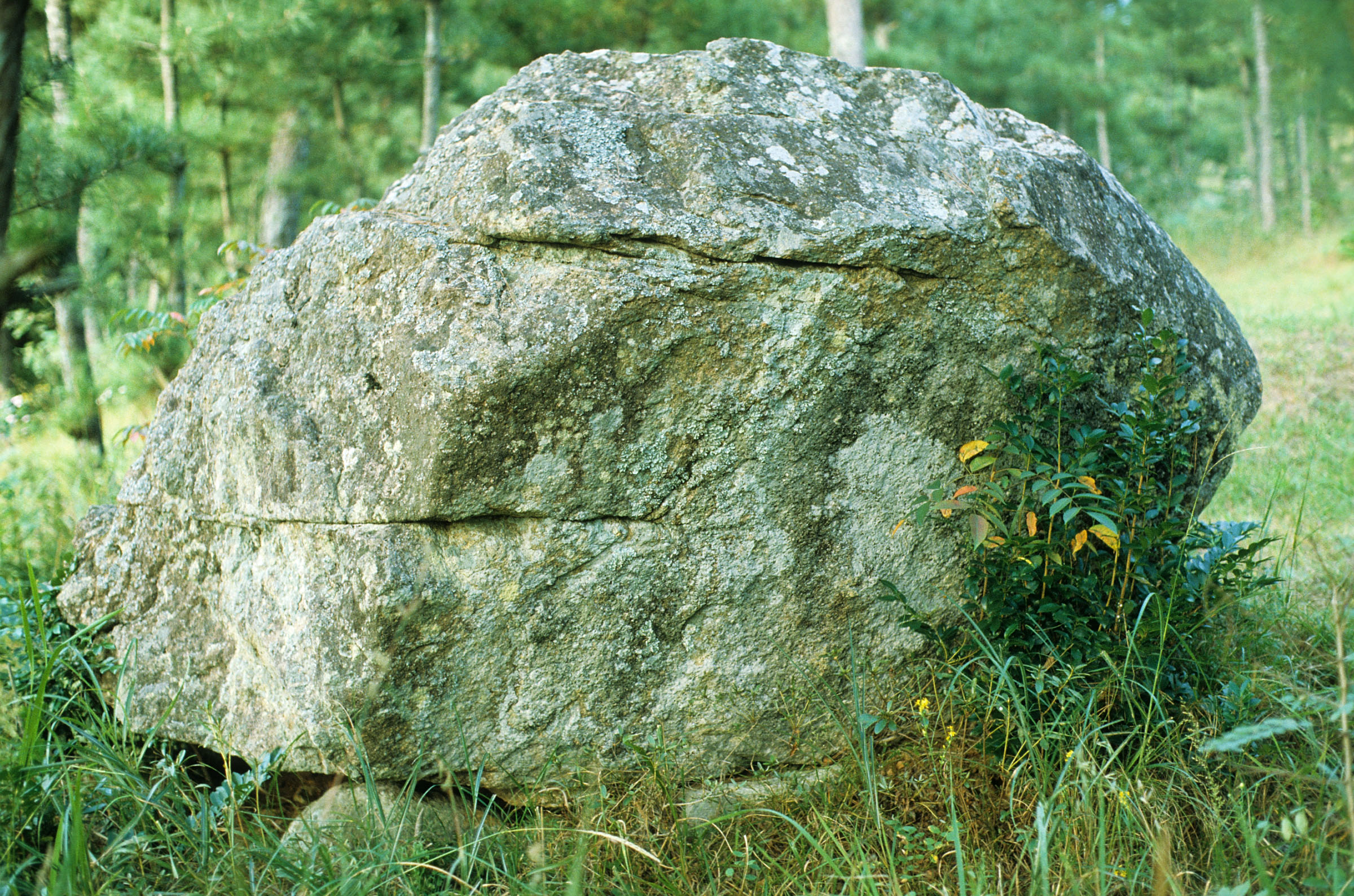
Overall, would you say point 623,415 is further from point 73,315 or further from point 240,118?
point 240,118

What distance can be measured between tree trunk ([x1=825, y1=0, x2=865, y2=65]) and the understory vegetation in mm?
5974

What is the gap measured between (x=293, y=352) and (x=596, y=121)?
97cm

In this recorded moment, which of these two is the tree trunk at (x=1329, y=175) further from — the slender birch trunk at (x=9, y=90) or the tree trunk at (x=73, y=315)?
the slender birch trunk at (x=9, y=90)

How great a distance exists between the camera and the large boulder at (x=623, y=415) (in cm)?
201

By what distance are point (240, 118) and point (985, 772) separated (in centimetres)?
900

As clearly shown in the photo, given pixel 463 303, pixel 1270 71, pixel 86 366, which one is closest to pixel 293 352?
pixel 463 303

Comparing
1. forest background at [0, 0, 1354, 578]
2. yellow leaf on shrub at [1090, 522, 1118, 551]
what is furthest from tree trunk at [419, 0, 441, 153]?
yellow leaf on shrub at [1090, 522, 1118, 551]

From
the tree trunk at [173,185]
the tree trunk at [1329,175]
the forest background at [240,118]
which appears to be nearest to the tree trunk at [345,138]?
the forest background at [240,118]

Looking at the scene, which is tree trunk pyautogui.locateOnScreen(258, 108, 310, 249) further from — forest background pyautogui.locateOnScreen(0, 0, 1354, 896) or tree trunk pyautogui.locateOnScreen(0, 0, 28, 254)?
tree trunk pyautogui.locateOnScreen(0, 0, 28, 254)

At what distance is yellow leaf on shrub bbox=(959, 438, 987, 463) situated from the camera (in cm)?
214

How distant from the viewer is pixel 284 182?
8.77m

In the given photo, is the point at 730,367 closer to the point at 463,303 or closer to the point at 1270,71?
the point at 463,303

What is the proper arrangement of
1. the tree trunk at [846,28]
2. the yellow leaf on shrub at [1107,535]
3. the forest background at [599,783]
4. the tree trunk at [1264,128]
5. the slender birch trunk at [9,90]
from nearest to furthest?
the slender birch trunk at [9,90], the forest background at [599,783], the yellow leaf on shrub at [1107,535], the tree trunk at [846,28], the tree trunk at [1264,128]

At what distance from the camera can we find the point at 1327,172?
16.9 m
